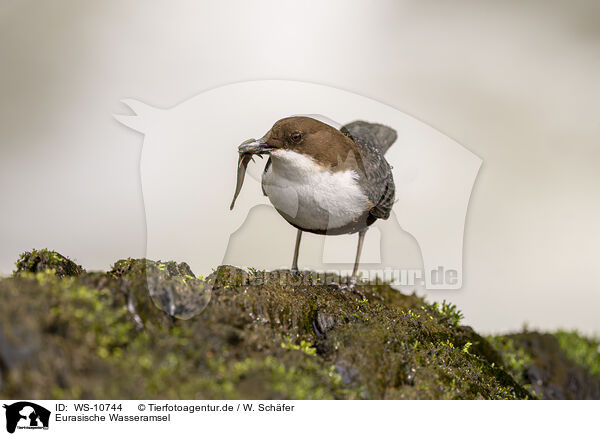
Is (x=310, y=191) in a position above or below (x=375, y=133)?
below

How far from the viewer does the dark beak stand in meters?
2.71

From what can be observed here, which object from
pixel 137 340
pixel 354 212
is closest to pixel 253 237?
pixel 354 212

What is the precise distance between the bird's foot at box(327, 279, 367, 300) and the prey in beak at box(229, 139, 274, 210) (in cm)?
88

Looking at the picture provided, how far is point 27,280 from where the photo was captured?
2.08m

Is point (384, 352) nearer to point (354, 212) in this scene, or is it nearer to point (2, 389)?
point (354, 212)

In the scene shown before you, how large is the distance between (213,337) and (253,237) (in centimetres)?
110

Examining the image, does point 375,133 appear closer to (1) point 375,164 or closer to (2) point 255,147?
(1) point 375,164

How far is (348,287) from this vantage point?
3.34 meters

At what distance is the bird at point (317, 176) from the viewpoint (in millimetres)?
2758

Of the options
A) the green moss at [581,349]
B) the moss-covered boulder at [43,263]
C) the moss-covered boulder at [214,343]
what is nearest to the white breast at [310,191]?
the moss-covered boulder at [214,343]
